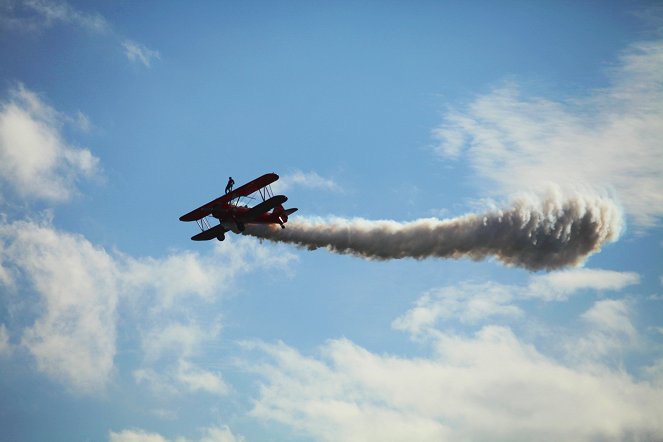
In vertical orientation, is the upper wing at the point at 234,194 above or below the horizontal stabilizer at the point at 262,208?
above

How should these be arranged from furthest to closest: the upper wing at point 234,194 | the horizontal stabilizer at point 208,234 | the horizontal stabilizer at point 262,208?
the horizontal stabilizer at point 208,234
the upper wing at point 234,194
the horizontal stabilizer at point 262,208

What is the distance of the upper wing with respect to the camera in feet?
202

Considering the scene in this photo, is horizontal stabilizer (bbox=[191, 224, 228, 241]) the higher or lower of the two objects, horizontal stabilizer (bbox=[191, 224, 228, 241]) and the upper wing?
the lower

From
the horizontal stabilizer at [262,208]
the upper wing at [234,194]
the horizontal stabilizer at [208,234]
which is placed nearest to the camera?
the horizontal stabilizer at [262,208]

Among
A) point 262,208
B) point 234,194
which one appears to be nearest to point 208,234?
point 234,194

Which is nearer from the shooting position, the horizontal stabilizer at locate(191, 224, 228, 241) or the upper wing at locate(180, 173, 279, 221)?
the upper wing at locate(180, 173, 279, 221)

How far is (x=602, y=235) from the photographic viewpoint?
202 feet

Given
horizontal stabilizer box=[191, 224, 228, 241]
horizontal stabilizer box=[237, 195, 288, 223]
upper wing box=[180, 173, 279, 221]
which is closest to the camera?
horizontal stabilizer box=[237, 195, 288, 223]

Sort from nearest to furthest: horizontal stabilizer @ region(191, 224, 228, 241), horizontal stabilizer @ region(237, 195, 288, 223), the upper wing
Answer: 1. horizontal stabilizer @ region(237, 195, 288, 223)
2. the upper wing
3. horizontal stabilizer @ region(191, 224, 228, 241)

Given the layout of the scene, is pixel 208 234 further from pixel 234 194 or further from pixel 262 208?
pixel 262 208

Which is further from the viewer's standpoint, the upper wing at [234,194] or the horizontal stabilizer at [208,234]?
the horizontal stabilizer at [208,234]

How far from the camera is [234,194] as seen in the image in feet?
207

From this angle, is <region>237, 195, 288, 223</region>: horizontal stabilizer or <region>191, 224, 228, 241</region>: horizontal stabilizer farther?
<region>191, 224, 228, 241</region>: horizontal stabilizer

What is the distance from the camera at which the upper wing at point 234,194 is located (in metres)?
61.4
